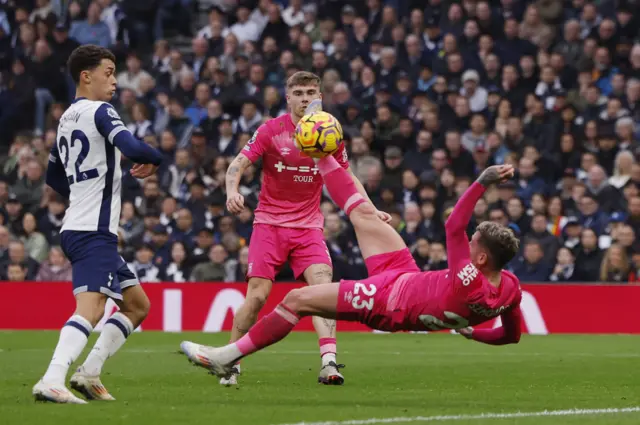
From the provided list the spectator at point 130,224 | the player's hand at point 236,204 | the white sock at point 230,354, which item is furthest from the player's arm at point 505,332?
the spectator at point 130,224

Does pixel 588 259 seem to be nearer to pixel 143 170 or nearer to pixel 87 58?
pixel 143 170

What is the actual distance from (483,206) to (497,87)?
11.3ft

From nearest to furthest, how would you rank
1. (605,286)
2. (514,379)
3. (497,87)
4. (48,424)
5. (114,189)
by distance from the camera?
(48,424)
(114,189)
(514,379)
(605,286)
(497,87)

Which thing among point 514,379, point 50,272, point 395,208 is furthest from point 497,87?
point 514,379

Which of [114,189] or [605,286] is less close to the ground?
[114,189]

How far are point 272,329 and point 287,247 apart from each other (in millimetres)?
2363

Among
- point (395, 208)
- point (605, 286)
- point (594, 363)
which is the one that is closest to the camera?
point (594, 363)

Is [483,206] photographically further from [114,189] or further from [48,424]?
[48,424]

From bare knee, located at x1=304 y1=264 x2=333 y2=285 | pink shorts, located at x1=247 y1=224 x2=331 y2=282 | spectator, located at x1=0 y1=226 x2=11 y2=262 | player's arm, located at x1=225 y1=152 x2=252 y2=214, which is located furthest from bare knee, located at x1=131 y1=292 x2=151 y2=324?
spectator, located at x1=0 y1=226 x2=11 y2=262

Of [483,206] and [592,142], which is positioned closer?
[483,206]

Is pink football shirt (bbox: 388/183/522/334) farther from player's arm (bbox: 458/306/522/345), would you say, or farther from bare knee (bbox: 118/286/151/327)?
bare knee (bbox: 118/286/151/327)

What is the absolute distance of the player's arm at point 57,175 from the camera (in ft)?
29.7

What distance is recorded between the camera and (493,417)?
782 centimetres

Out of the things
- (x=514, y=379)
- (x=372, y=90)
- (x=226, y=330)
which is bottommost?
(x=226, y=330)
